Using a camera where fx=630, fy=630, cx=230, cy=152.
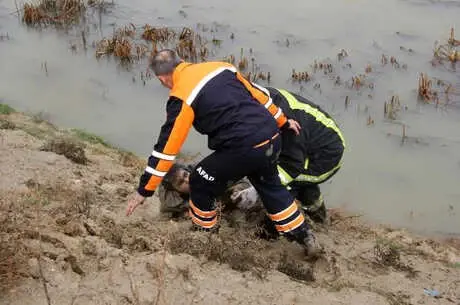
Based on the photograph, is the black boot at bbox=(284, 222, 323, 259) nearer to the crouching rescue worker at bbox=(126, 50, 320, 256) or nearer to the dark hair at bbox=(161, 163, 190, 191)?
the crouching rescue worker at bbox=(126, 50, 320, 256)

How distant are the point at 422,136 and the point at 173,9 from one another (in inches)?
282

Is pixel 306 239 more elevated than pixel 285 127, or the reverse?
pixel 285 127

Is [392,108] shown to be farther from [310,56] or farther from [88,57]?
[88,57]

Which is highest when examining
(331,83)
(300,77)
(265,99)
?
(265,99)

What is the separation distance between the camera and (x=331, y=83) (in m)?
11.1

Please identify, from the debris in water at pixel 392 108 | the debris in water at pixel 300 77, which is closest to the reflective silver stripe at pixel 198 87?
the debris in water at pixel 392 108

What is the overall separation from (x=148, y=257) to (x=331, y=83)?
23.3 feet

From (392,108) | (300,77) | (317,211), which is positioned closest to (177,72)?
(317,211)

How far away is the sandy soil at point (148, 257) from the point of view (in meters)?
4.30

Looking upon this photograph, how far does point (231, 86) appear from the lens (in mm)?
4816

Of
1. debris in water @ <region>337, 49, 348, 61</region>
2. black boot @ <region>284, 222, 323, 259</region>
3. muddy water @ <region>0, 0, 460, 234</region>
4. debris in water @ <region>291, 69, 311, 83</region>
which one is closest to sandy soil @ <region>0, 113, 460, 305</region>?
black boot @ <region>284, 222, 323, 259</region>

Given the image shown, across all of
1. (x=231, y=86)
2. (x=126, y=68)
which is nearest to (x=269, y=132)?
(x=231, y=86)

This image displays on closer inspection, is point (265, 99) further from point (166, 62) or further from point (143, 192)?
point (143, 192)

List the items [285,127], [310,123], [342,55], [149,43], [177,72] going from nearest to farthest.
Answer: [177,72] < [285,127] < [310,123] < [342,55] < [149,43]
